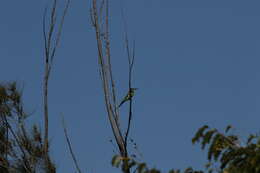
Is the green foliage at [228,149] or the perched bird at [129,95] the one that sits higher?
the perched bird at [129,95]

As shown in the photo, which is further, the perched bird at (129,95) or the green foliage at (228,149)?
the perched bird at (129,95)

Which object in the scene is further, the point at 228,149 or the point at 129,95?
the point at 129,95

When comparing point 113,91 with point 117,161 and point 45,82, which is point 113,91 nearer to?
point 45,82

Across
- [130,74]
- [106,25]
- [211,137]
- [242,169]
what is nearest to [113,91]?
[130,74]

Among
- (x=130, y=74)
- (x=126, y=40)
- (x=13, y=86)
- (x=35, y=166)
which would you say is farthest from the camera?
(x=13, y=86)

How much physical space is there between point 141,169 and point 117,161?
12 cm

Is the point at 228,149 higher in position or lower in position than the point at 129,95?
lower

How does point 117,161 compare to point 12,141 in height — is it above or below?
below

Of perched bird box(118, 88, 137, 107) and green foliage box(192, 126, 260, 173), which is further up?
perched bird box(118, 88, 137, 107)

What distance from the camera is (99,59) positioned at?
446cm

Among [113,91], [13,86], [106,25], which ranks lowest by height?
[113,91]

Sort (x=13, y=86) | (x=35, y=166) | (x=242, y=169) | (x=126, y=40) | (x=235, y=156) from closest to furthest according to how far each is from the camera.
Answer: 1. (x=242, y=169)
2. (x=235, y=156)
3. (x=126, y=40)
4. (x=35, y=166)
5. (x=13, y=86)

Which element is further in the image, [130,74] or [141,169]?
[130,74]

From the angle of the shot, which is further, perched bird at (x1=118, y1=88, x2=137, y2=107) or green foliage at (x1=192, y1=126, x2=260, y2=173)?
perched bird at (x1=118, y1=88, x2=137, y2=107)
